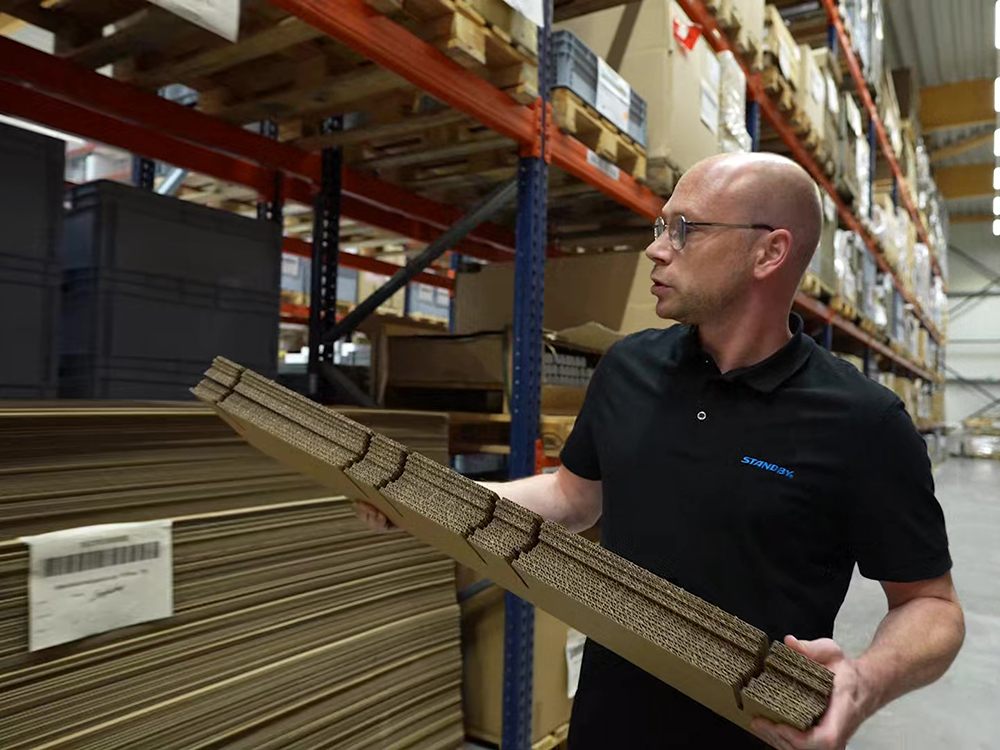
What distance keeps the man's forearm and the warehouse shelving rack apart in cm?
144

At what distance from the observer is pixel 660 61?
326cm

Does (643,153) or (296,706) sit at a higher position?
(643,153)

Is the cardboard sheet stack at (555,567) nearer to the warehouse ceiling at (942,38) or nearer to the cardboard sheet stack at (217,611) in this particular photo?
the cardboard sheet stack at (217,611)

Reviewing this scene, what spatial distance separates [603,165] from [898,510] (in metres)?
2.06

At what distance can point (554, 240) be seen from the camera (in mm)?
4730

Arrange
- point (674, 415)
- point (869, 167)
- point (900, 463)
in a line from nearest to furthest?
point (900, 463) → point (674, 415) → point (869, 167)

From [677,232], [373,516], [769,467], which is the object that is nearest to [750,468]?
[769,467]

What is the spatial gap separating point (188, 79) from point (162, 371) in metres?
1.09

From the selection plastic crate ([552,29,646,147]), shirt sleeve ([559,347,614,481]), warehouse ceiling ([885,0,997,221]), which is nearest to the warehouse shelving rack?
plastic crate ([552,29,646,147])

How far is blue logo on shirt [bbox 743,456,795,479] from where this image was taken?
135 cm

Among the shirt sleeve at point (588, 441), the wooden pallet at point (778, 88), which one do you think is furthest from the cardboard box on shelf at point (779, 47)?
the shirt sleeve at point (588, 441)

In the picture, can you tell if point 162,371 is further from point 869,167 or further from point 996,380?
point 996,380

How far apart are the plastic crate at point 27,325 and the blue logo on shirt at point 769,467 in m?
1.86

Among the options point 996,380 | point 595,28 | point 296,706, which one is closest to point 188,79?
point 595,28
